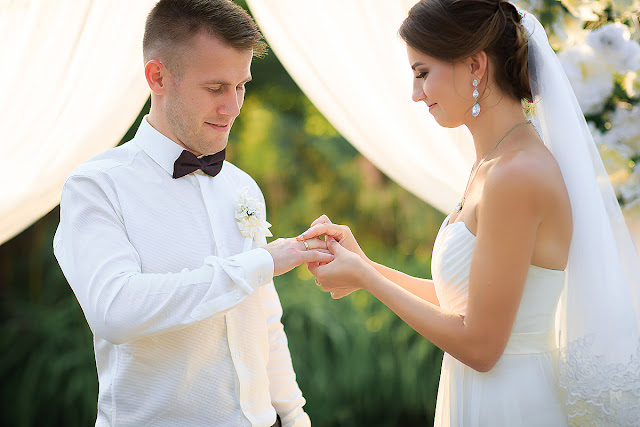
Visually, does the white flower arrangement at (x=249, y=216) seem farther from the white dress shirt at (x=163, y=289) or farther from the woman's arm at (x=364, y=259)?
the woman's arm at (x=364, y=259)

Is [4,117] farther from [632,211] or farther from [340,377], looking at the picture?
[632,211]

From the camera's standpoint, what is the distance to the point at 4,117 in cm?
253

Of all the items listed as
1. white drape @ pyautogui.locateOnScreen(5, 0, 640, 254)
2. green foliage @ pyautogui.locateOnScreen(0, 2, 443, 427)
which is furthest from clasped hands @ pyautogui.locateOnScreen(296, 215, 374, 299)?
green foliage @ pyautogui.locateOnScreen(0, 2, 443, 427)

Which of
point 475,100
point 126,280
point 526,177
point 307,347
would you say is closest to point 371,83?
point 475,100

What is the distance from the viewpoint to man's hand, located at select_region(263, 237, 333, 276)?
5.31ft

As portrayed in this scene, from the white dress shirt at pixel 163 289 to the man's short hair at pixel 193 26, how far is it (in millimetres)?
227

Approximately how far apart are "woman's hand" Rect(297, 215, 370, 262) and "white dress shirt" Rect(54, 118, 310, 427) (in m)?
0.21

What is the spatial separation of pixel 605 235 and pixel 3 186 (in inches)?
84.6

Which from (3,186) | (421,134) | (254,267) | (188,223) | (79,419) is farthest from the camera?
(79,419)

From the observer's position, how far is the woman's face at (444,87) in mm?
1613

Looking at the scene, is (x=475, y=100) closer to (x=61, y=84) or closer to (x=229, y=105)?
(x=229, y=105)

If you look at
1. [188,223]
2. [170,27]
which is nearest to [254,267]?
[188,223]

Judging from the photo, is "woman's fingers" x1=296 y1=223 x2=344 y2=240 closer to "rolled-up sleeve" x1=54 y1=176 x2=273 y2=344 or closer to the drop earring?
"rolled-up sleeve" x1=54 y1=176 x2=273 y2=344

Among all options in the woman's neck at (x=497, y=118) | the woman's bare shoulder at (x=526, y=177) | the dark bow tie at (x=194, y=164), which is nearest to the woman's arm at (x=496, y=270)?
the woman's bare shoulder at (x=526, y=177)
